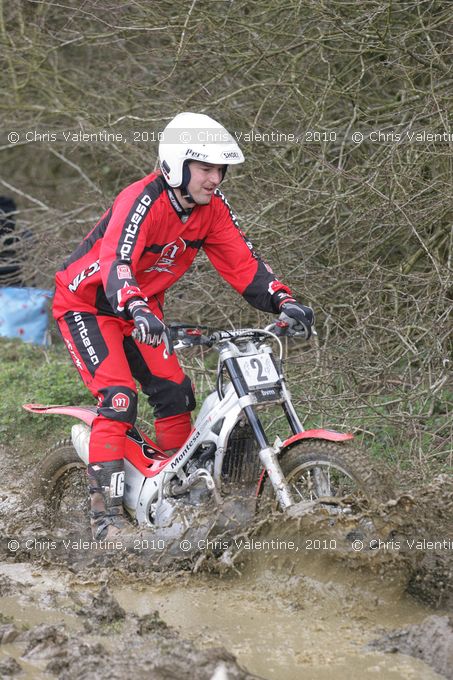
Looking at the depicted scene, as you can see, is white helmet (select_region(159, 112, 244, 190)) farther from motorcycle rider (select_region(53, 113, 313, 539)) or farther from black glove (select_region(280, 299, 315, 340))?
black glove (select_region(280, 299, 315, 340))

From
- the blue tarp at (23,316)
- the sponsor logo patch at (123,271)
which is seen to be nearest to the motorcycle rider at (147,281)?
the sponsor logo patch at (123,271)

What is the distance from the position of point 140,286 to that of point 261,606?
1.87m

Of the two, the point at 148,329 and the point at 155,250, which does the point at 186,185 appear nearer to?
the point at 155,250

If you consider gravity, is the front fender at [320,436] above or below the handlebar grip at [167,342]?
below

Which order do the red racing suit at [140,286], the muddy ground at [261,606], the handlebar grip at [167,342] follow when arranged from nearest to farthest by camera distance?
the muddy ground at [261,606] → the handlebar grip at [167,342] → the red racing suit at [140,286]

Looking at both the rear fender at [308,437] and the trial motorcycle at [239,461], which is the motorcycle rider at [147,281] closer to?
the trial motorcycle at [239,461]

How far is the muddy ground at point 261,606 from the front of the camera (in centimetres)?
351

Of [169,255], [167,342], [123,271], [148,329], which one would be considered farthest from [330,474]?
[169,255]

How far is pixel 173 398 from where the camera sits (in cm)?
532

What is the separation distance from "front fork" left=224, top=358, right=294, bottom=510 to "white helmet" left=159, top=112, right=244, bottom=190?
3.18 ft

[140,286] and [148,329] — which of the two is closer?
[148,329]

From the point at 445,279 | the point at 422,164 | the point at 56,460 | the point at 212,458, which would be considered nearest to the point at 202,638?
the point at 212,458

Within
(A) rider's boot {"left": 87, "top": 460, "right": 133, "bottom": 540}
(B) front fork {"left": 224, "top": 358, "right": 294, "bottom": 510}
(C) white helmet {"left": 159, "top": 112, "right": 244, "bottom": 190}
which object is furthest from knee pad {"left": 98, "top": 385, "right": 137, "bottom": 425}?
(C) white helmet {"left": 159, "top": 112, "right": 244, "bottom": 190}

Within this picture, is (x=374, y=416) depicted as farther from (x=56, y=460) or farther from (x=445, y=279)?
(x=56, y=460)
